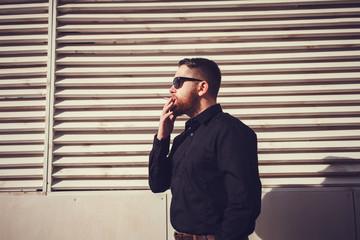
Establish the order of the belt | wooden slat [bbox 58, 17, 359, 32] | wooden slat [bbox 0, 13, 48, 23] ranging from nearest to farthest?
the belt, wooden slat [bbox 58, 17, 359, 32], wooden slat [bbox 0, 13, 48, 23]

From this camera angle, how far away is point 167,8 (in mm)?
3176

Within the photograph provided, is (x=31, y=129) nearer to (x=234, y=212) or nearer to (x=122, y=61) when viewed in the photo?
(x=122, y=61)

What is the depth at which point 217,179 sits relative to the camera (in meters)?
1.67

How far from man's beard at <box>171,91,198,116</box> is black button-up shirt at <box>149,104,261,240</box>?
106 millimetres

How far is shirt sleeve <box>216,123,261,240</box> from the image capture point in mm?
1404

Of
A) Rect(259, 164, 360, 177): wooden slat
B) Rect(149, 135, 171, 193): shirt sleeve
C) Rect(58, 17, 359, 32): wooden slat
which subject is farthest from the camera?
Rect(58, 17, 359, 32): wooden slat

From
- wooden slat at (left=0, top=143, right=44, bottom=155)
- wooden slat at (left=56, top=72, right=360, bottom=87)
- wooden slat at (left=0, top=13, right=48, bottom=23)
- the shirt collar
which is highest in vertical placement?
wooden slat at (left=0, top=13, right=48, bottom=23)

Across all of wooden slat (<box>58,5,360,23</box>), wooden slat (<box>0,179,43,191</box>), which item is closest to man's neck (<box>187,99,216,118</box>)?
wooden slat (<box>58,5,360,23</box>)

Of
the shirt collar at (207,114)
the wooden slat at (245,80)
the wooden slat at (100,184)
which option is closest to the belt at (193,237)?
the shirt collar at (207,114)

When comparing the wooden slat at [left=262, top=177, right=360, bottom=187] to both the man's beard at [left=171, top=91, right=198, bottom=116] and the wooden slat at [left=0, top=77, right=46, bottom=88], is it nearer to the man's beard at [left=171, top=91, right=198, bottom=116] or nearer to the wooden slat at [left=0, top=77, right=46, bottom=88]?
the man's beard at [left=171, top=91, right=198, bottom=116]

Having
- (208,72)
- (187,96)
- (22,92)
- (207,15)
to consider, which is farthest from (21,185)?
(207,15)

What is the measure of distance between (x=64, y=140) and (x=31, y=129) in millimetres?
520

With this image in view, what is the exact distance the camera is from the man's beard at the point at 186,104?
196 cm

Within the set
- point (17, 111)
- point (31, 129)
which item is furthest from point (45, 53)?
point (31, 129)
